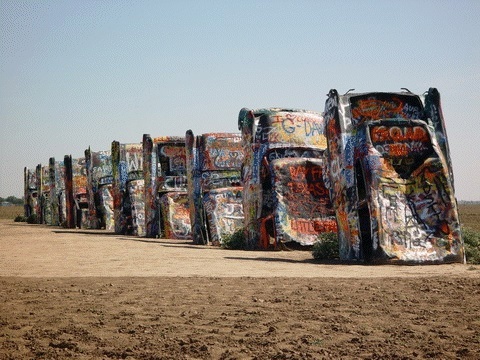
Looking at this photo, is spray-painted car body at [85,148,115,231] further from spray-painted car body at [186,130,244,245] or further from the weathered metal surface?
spray-painted car body at [186,130,244,245]

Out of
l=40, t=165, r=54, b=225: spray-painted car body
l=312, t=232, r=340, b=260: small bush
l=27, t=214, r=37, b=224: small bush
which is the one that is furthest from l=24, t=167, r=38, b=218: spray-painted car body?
l=312, t=232, r=340, b=260: small bush

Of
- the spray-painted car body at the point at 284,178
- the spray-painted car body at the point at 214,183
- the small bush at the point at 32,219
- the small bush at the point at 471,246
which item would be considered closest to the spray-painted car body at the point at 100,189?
the spray-painted car body at the point at 214,183

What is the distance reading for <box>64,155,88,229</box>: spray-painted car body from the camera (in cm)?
3634

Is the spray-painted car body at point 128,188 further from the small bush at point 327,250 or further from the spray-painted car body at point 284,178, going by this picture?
the small bush at point 327,250

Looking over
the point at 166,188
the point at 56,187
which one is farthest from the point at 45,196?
the point at 166,188

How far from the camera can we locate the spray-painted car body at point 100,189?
3300 cm

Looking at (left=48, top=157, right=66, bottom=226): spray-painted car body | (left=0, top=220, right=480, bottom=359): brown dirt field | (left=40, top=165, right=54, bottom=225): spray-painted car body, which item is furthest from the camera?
(left=40, top=165, right=54, bottom=225): spray-painted car body

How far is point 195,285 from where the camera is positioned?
936 centimetres

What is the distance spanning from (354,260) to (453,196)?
207cm

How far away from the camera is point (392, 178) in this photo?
42.6 feet

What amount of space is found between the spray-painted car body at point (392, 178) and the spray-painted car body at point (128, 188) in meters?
14.2

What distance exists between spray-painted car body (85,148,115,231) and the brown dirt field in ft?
69.5

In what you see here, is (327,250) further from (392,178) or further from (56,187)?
(56,187)

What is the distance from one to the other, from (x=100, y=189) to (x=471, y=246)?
21.8m
